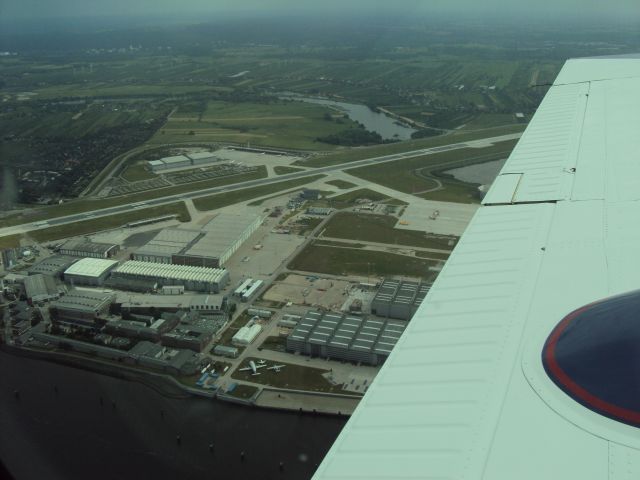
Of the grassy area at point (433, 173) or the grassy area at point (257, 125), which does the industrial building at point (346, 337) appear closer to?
the grassy area at point (433, 173)

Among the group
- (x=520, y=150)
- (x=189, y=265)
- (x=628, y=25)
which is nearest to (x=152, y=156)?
(x=189, y=265)

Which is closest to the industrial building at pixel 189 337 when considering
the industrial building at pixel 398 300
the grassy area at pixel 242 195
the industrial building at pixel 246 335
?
the industrial building at pixel 246 335

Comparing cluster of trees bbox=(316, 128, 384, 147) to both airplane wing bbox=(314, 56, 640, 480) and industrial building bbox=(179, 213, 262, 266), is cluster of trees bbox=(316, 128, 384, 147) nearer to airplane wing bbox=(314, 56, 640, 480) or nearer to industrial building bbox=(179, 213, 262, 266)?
industrial building bbox=(179, 213, 262, 266)

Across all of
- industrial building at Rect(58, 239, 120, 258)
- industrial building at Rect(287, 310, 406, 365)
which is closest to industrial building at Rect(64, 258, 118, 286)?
industrial building at Rect(58, 239, 120, 258)

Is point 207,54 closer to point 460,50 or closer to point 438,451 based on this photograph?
point 460,50

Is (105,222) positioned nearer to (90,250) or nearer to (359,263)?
(90,250)

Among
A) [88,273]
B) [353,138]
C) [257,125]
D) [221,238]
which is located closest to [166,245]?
[221,238]
